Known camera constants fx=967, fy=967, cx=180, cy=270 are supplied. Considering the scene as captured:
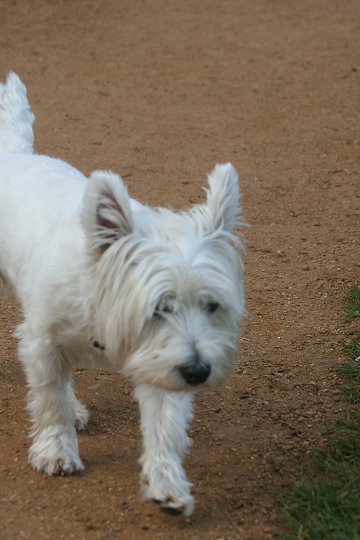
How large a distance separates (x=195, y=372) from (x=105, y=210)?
2.41 ft

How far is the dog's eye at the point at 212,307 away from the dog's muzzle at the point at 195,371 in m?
0.24

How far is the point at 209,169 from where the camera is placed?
8914 mm

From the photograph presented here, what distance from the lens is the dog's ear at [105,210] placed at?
379cm

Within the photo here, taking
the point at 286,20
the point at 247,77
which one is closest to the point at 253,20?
the point at 286,20

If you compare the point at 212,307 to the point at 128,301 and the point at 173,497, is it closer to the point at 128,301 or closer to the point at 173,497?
the point at 128,301

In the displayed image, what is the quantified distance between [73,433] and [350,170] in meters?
5.25

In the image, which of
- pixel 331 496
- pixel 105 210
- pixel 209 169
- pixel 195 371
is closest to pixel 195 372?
pixel 195 371

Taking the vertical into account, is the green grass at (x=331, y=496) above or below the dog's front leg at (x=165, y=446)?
below

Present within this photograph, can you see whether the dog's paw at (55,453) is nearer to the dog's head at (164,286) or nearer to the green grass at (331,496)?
the dog's head at (164,286)

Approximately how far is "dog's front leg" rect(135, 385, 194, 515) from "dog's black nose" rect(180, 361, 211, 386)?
447mm

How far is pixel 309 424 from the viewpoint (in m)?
5.04

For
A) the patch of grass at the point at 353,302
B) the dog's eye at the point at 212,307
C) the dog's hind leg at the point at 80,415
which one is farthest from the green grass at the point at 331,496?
the patch of grass at the point at 353,302

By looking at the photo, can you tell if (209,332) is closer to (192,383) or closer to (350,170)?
(192,383)

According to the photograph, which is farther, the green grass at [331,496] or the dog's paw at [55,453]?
the dog's paw at [55,453]
